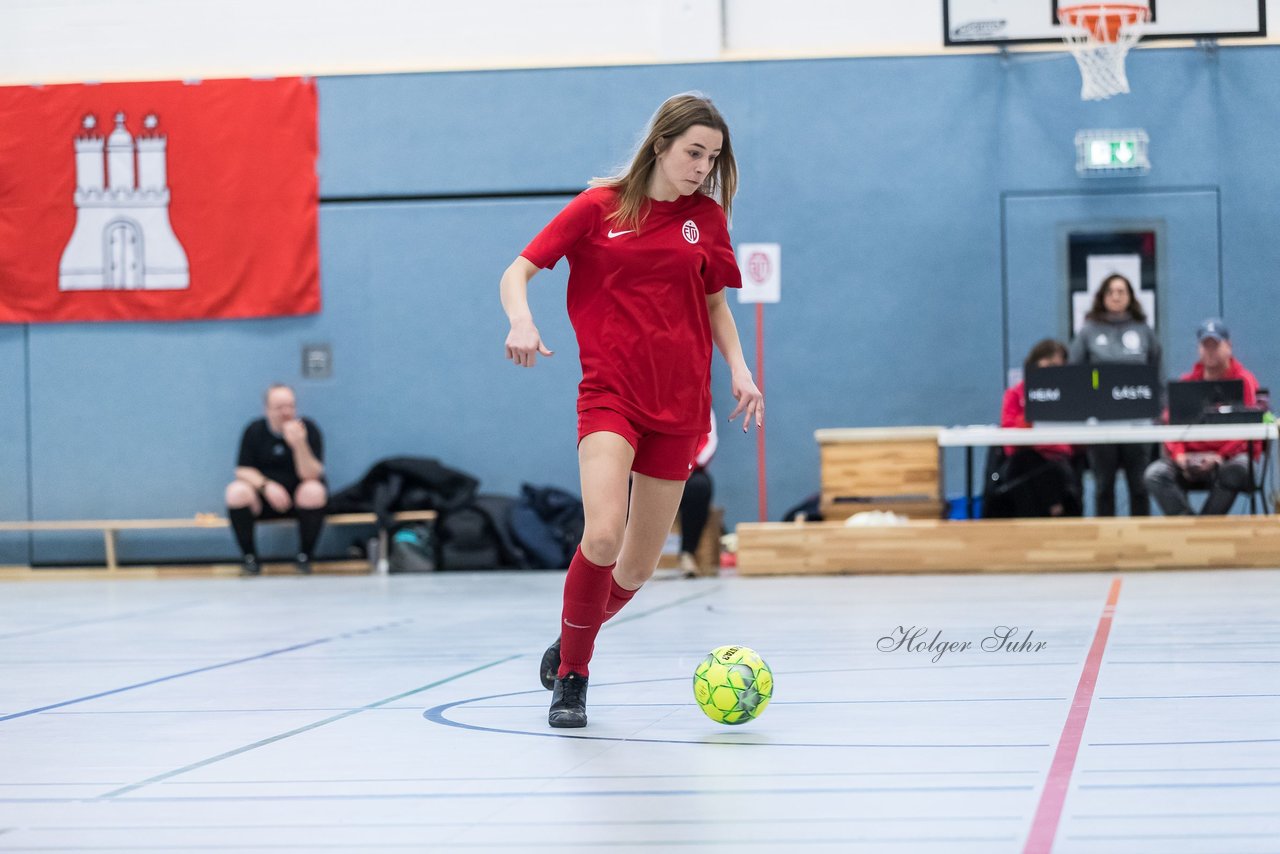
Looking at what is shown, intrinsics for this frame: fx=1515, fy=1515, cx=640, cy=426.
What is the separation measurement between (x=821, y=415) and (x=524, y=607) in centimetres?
398

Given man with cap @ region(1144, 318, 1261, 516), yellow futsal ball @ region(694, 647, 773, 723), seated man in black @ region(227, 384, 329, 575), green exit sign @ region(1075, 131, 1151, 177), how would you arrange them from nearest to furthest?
yellow futsal ball @ region(694, 647, 773, 723), man with cap @ region(1144, 318, 1261, 516), seated man in black @ region(227, 384, 329, 575), green exit sign @ region(1075, 131, 1151, 177)

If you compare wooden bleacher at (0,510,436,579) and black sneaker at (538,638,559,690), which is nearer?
black sneaker at (538,638,559,690)


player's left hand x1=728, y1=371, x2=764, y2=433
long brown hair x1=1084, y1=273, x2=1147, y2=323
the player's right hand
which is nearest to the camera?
the player's right hand

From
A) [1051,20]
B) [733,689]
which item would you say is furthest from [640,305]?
[1051,20]

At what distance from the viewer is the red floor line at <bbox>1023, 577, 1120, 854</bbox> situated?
2266mm

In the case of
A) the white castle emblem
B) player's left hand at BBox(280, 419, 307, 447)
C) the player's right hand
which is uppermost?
the white castle emblem

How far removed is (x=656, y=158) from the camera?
11.7 feet

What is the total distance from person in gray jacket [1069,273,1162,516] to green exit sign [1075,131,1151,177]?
4.02 feet

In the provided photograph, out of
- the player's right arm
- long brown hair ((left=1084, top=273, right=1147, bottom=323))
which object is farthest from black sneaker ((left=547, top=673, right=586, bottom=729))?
long brown hair ((left=1084, top=273, right=1147, bottom=323))

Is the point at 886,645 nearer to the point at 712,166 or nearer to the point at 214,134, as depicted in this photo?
the point at 712,166

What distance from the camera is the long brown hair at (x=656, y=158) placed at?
135 inches

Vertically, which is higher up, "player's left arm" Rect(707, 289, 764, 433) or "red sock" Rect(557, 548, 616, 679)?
"player's left arm" Rect(707, 289, 764, 433)

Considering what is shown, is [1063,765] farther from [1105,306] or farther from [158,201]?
[158,201]

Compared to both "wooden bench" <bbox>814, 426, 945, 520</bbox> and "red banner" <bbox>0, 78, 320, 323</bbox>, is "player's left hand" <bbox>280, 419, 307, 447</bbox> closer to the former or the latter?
"red banner" <bbox>0, 78, 320, 323</bbox>
